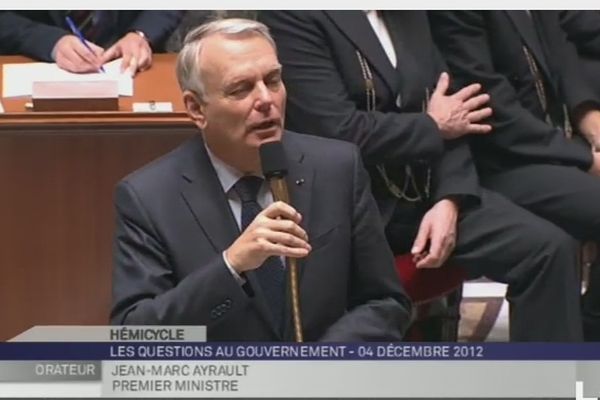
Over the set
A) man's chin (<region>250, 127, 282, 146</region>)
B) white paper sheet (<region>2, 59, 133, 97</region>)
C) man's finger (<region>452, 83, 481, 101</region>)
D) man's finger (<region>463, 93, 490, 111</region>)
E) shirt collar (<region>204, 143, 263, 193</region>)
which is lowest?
shirt collar (<region>204, 143, 263, 193</region>)

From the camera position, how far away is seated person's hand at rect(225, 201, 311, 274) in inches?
109

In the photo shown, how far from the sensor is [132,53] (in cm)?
315

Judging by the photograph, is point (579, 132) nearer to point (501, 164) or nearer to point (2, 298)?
point (501, 164)

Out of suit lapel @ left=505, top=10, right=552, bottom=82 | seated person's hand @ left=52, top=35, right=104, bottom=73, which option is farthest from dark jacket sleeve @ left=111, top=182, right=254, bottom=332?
suit lapel @ left=505, top=10, right=552, bottom=82

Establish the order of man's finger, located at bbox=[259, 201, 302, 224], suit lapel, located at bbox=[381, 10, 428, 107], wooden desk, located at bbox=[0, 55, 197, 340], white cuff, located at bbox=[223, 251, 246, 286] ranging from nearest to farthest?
man's finger, located at bbox=[259, 201, 302, 224]
white cuff, located at bbox=[223, 251, 246, 286]
wooden desk, located at bbox=[0, 55, 197, 340]
suit lapel, located at bbox=[381, 10, 428, 107]

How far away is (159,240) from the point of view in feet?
9.80

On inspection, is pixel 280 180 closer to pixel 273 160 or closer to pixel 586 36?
pixel 273 160

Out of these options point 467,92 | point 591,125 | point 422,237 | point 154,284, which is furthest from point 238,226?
point 591,125

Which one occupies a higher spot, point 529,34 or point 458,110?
point 529,34

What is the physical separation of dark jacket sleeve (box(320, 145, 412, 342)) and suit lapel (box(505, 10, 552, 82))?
57cm

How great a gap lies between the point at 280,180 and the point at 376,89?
488mm

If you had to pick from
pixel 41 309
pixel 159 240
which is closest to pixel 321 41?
pixel 159 240

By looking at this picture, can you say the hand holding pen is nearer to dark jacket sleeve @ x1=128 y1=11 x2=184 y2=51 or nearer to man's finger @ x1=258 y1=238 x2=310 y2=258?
dark jacket sleeve @ x1=128 y1=11 x2=184 y2=51

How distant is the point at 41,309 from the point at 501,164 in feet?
4.06
